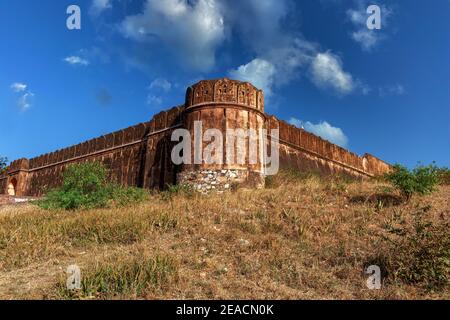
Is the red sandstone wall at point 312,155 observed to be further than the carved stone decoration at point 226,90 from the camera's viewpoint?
Yes

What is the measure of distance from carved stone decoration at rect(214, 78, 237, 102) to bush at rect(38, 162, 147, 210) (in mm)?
3981

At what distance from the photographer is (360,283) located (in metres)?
4.74

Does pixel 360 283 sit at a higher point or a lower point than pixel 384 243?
lower

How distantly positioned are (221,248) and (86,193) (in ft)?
21.4

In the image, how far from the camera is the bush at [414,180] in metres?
8.52

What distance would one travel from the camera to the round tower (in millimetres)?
11312

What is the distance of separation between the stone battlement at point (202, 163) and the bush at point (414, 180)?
4197 mm

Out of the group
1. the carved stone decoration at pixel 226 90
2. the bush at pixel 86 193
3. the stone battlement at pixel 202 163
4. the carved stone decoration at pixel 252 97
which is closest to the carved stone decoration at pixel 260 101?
the stone battlement at pixel 202 163

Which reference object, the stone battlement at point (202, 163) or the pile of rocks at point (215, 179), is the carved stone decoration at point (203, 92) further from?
the pile of rocks at point (215, 179)

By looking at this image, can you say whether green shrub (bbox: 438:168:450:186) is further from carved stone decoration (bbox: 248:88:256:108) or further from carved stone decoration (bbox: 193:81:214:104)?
carved stone decoration (bbox: 193:81:214:104)

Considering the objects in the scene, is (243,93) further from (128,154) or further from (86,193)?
(128,154)
